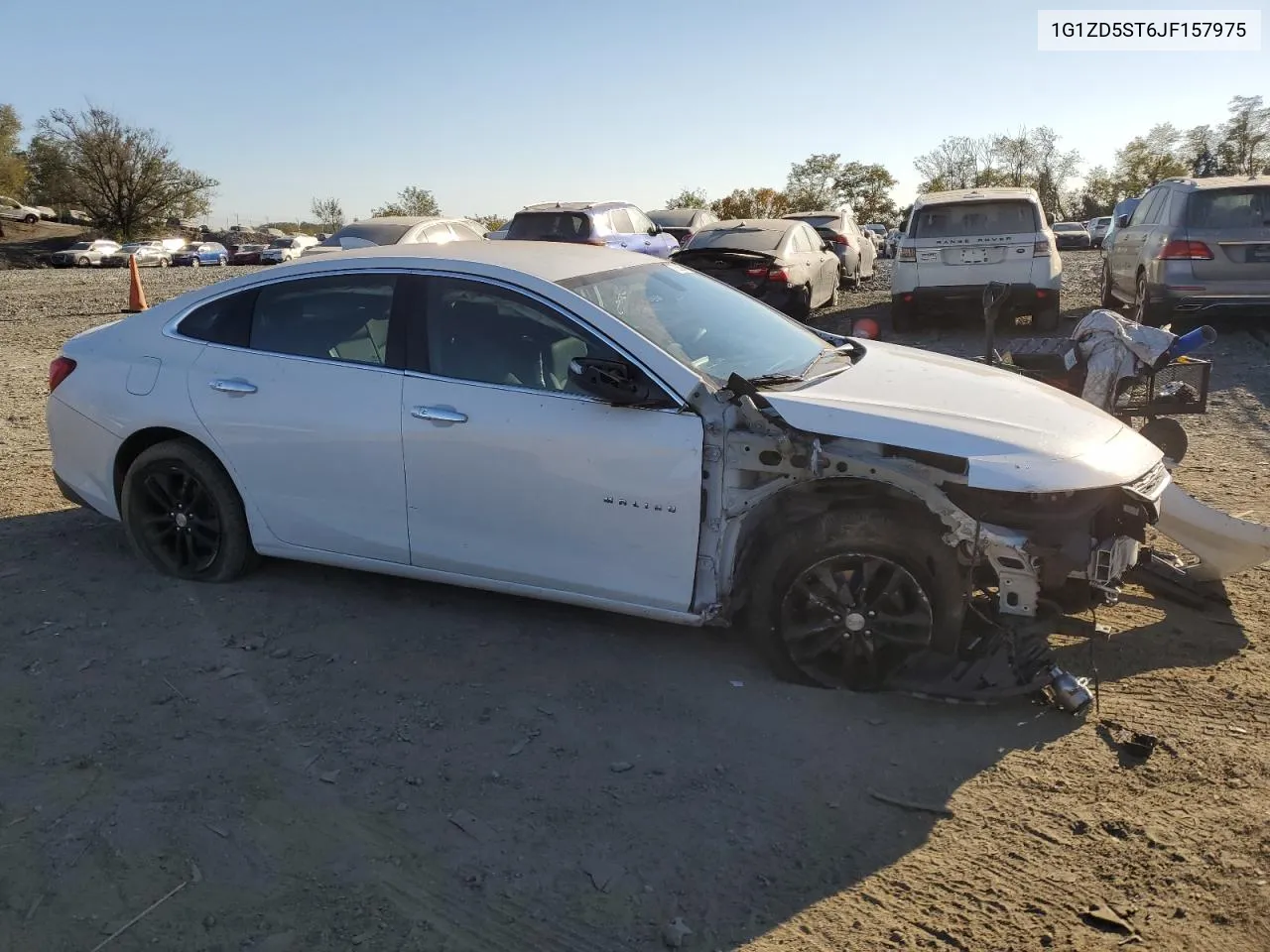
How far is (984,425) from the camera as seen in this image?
12.1 feet

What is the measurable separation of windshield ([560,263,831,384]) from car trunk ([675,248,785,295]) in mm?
7252

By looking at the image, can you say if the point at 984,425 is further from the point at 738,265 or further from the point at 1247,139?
the point at 1247,139

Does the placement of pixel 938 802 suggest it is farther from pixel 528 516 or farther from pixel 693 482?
pixel 528 516

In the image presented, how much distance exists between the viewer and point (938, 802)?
3.19 metres

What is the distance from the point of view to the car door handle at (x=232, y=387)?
15.0ft

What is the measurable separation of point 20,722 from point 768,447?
291 centimetres

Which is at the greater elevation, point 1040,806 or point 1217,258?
point 1217,258

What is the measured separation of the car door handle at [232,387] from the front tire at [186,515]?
0.32 m

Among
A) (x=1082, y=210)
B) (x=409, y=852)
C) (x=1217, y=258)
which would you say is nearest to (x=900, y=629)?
(x=409, y=852)

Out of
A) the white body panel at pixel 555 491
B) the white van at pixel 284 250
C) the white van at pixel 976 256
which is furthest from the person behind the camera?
the white van at pixel 284 250

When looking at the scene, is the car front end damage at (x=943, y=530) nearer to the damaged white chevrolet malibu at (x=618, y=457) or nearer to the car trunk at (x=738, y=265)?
the damaged white chevrolet malibu at (x=618, y=457)

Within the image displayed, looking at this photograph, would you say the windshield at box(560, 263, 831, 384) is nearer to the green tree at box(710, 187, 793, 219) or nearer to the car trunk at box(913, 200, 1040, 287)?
the car trunk at box(913, 200, 1040, 287)

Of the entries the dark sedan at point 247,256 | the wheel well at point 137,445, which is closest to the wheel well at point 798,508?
the wheel well at point 137,445

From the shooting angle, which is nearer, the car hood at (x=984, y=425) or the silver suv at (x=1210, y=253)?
the car hood at (x=984, y=425)
